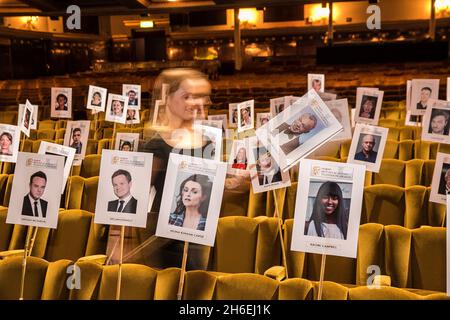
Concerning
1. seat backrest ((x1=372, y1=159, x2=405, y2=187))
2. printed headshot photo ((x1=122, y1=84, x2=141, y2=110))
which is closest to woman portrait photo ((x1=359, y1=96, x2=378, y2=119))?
seat backrest ((x1=372, y1=159, x2=405, y2=187))

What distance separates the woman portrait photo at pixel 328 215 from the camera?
2.59m

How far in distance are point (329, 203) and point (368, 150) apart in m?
1.94

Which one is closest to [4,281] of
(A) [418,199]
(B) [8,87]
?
(A) [418,199]

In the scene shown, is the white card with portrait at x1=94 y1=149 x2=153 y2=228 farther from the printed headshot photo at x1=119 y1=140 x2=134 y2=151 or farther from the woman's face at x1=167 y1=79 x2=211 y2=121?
the printed headshot photo at x1=119 y1=140 x2=134 y2=151

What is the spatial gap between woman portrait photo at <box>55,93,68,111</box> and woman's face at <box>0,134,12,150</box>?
9.82 feet

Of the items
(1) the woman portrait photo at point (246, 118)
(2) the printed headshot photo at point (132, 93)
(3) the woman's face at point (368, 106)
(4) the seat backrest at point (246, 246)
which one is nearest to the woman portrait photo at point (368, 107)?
(3) the woman's face at point (368, 106)

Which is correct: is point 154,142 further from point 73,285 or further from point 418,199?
point 418,199

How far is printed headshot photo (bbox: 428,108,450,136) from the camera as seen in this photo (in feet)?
16.6

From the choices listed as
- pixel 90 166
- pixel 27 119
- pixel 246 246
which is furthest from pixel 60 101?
pixel 246 246

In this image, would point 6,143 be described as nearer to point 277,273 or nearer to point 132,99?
point 277,273

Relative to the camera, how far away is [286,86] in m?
14.9

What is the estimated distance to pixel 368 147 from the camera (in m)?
4.40

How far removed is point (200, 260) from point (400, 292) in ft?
4.94

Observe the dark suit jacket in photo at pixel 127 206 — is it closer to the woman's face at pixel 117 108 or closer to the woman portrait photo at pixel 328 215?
the woman portrait photo at pixel 328 215
